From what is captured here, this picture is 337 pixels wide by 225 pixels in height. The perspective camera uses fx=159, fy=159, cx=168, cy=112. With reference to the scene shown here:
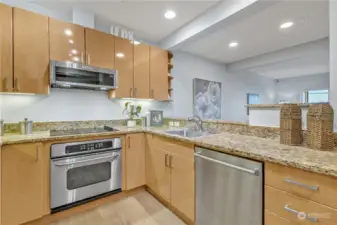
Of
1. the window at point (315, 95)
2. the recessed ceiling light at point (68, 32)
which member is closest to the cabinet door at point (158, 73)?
the recessed ceiling light at point (68, 32)

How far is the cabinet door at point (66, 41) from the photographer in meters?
1.85

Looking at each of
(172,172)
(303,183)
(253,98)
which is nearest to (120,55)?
(172,172)

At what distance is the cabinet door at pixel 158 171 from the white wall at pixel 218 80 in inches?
56.3

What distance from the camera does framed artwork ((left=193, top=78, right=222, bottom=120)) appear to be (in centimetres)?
371

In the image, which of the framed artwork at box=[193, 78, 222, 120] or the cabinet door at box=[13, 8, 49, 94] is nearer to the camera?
the cabinet door at box=[13, 8, 49, 94]

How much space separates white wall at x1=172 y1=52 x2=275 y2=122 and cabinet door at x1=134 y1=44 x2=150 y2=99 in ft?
2.81

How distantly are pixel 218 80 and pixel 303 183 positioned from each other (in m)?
3.79

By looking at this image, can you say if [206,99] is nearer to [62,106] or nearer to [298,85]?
[62,106]

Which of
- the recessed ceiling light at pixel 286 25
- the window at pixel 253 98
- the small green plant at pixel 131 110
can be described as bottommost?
the small green plant at pixel 131 110

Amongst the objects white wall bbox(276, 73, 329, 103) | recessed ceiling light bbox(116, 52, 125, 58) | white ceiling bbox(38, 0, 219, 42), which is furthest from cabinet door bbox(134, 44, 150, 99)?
white wall bbox(276, 73, 329, 103)

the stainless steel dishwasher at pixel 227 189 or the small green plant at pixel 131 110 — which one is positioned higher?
the small green plant at pixel 131 110

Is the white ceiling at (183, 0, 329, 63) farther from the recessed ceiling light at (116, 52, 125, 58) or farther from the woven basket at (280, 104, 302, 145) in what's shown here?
the woven basket at (280, 104, 302, 145)

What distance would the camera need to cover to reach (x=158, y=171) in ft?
6.48

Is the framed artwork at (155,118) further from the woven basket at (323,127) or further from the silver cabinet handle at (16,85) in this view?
the woven basket at (323,127)
